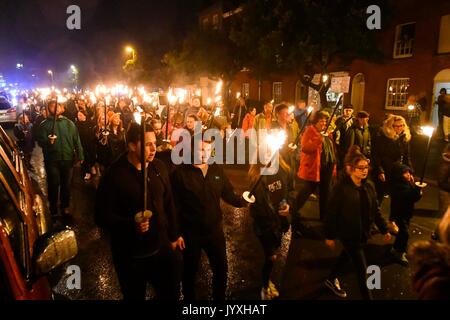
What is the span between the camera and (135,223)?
303 cm

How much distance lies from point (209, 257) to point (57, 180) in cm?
420

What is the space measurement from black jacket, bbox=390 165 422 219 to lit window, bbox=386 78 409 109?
17.3 m

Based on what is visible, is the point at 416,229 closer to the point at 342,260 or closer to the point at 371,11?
the point at 342,260

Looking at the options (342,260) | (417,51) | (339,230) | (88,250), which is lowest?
(88,250)

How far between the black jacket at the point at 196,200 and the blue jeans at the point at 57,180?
154 inches

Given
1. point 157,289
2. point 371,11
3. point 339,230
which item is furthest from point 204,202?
point 371,11

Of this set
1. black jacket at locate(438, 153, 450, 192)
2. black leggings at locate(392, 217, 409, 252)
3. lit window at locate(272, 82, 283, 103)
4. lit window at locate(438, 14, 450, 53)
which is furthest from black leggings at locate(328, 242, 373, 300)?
lit window at locate(272, 82, 283, 103)

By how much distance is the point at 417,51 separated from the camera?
1966cm

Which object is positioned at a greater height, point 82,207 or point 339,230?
point 339,230

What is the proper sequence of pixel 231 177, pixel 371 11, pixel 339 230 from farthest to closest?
pixel 371 11 < pixel 231 177 < pixel 339 230

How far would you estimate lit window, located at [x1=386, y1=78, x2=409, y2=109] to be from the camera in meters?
20.6

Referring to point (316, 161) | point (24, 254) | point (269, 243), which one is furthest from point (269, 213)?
point (316, 161)
